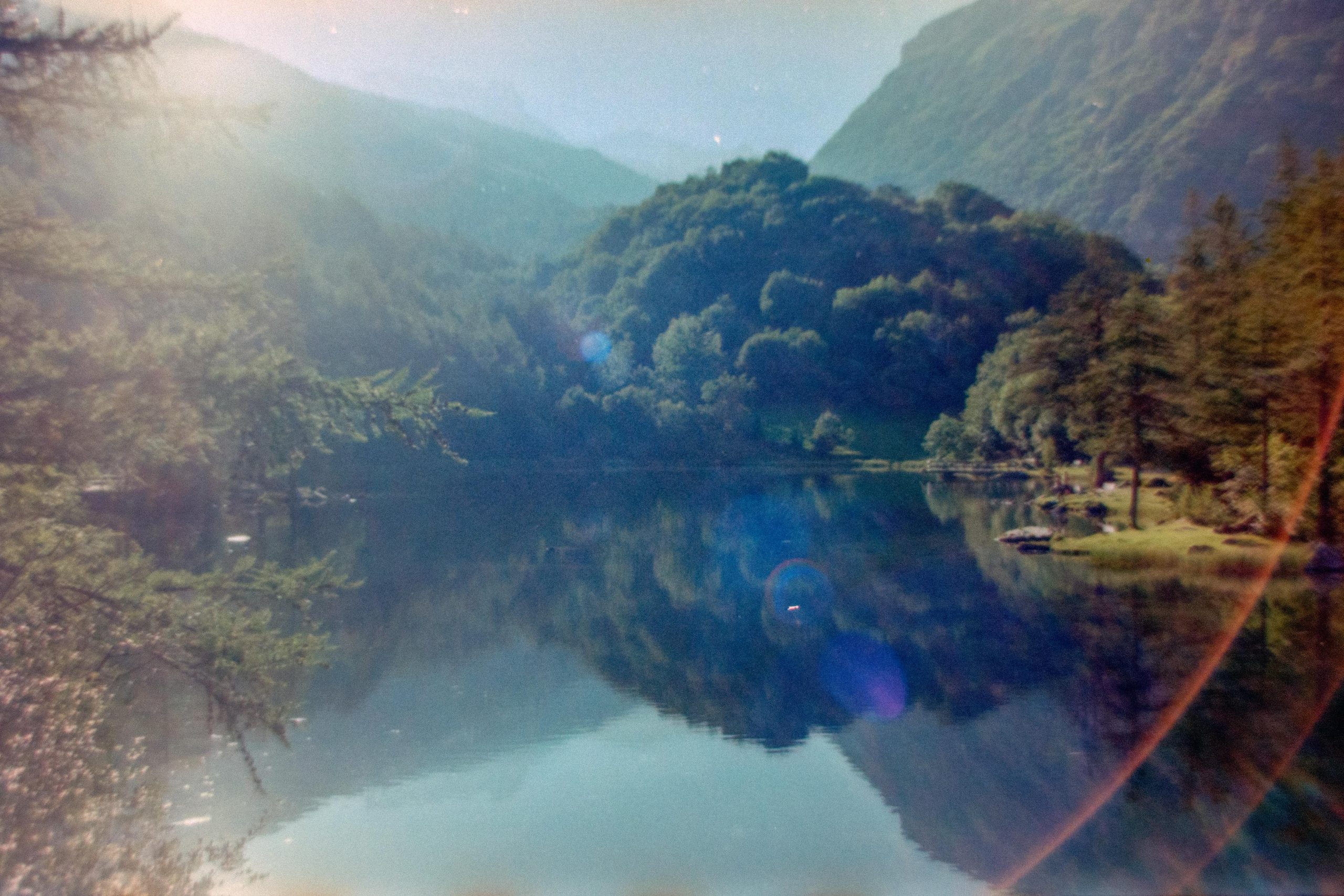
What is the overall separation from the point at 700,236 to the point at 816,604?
10015 centimetres

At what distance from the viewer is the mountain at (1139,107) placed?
114125 millimetres

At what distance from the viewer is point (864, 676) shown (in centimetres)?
1562

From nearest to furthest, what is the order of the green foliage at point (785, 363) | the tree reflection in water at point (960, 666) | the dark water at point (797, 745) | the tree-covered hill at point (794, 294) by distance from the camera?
the dark water at point (797, 745) → the tree reflection in water at point (960, 666) → the tree-covered hill at point (794, 294) → the green foliage at point (785, 363)

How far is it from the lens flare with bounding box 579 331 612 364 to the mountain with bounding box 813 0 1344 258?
58.8m

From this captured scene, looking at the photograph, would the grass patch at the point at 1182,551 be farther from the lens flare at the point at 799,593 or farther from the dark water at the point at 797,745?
the lens flare at the point at 799,593

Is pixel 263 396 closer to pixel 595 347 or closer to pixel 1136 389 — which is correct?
pixel 1136 389

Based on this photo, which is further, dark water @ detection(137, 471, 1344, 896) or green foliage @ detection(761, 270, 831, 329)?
green foliage @ detection(761, 270, 831, 329)

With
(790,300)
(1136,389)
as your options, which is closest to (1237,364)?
(1136,389)

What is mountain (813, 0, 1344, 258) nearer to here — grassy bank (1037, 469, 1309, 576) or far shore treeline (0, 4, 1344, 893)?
far shore treeline (0, 4, 1344, 893)

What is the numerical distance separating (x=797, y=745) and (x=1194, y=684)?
5607 millimetres

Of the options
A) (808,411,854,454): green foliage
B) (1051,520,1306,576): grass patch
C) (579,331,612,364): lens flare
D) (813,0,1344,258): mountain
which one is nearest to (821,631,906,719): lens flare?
(1051,520,1306,576): grass patch

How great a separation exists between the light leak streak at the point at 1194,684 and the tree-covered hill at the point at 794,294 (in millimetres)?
65137

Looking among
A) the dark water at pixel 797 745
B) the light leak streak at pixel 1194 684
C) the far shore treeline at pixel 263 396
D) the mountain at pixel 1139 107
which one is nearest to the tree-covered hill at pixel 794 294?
the far shore treeline at pixel 263 396

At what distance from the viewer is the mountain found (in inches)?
4493
